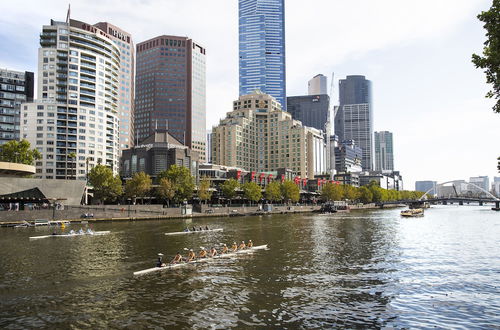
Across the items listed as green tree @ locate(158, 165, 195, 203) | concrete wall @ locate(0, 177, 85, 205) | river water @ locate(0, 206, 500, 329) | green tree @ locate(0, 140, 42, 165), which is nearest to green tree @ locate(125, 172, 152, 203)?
green tree @ locate(158, 165, 195, 203)

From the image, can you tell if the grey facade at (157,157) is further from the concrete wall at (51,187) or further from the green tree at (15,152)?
the green tree at (15,152)

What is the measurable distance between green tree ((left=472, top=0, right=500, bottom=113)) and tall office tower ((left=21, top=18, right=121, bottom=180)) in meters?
158

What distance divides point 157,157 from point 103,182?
51.2 meters

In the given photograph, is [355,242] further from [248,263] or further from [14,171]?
[14,171]

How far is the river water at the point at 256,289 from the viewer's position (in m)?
26.7

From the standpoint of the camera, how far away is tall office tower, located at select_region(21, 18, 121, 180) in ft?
561

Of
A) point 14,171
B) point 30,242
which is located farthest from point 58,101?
point 30,242

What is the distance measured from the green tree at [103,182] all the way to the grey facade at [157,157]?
4256 centimetres

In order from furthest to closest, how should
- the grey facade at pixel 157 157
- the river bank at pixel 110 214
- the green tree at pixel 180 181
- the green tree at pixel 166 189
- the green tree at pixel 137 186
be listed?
the grey facade at pixel 157 157 < the green tree at pixel 180 181 < the green tree at pixel 166 189 < the green tree at pixel 137 186 < the river bank at pixel 110 214

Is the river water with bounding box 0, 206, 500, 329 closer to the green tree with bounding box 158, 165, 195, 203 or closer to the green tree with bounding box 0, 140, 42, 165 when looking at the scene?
the green tree with bounding box 0, 140, 42, 165

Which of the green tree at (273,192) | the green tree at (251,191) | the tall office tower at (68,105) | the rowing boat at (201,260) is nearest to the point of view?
the rowing boat at (201,260)

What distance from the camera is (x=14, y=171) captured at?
113 meters

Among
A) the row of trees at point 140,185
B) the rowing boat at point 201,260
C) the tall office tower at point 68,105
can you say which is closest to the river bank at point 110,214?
the row of trees at point 140,185

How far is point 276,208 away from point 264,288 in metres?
153
